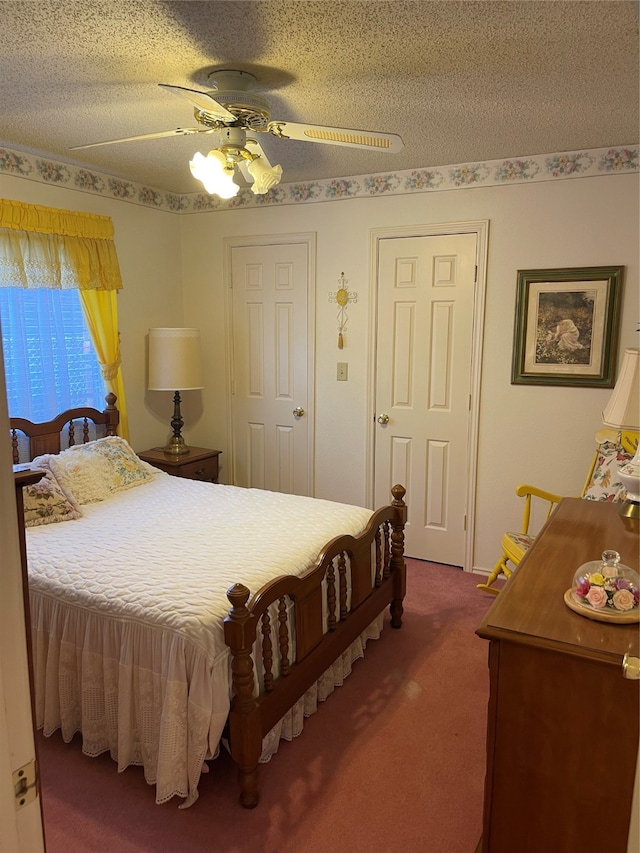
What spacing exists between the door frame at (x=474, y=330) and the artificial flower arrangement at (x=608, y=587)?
2206 mm

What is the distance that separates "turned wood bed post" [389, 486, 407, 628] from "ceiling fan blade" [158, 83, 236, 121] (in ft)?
5.99

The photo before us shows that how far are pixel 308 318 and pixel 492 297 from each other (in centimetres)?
123

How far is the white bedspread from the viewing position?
196 centimetres

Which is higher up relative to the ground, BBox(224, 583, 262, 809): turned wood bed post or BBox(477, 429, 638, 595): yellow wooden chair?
BBox(477, 429, 638, 595): yellow wooden chair

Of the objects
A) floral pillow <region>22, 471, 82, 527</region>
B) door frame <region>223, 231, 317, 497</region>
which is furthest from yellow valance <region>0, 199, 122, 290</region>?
floral pillow <region>22, 471, 82, 527</region>

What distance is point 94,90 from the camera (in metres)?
2.41

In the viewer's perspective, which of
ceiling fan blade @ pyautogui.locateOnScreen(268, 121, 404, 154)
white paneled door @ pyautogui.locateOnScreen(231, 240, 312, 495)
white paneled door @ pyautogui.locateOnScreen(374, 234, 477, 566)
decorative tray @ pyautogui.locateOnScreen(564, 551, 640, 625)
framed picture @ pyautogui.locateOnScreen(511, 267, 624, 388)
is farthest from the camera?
white paneled door @ pyautogui.locateOnScreen(231, 240, 312, 495)

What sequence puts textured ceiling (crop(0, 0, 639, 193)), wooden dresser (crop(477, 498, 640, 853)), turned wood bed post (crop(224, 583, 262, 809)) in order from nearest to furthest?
1. wooden dresser (crop(477, 498, 640, 853))
2. textured ceiling (crop(0, 0, 639, 193))
3. turned wood bed post (crop(224, 583, 262, 809))

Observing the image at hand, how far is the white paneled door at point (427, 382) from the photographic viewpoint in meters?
3.70

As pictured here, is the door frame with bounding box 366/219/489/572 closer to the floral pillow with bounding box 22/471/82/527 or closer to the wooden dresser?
the floral pillow with bounding box 22/471/82/527

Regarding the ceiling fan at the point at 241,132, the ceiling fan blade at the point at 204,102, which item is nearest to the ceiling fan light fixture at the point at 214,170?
the ceiling fan at the point at 241,132

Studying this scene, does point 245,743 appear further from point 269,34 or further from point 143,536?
point 269,34

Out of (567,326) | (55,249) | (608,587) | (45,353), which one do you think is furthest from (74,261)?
(608,587)

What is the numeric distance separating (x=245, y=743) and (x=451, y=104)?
8.46 feet
